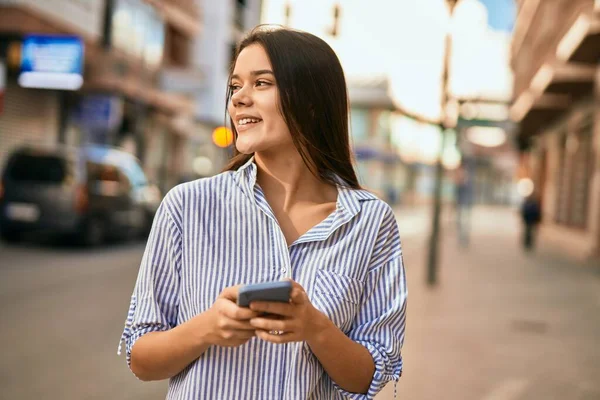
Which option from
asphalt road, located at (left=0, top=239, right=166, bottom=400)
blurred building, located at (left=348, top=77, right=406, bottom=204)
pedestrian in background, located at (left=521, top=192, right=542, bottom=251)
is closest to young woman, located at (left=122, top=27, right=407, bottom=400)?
asphalt road, located at (left=0, top=239, right=166, bottom=400)

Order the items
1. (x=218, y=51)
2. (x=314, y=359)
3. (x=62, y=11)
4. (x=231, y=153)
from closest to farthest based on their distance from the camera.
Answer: (x=314, y=359), (x=231, y=153), (x=62, y=11), (x=218, y=51)

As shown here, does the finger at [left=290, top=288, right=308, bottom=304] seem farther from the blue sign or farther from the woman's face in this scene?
the blue sign

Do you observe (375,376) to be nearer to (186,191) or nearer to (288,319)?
(288,319)

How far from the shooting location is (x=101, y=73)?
2356 cm

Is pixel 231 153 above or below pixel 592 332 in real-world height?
above

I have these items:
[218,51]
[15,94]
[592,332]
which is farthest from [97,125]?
[592,332]

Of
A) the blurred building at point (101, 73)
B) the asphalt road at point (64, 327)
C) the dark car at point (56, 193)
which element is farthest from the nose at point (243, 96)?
the blurred building at point (101, 73)

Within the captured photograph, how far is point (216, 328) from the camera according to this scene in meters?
1.40

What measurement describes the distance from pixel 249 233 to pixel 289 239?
10 centimetres

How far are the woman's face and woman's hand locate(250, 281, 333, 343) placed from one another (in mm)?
435

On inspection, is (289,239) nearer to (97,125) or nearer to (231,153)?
(231,153)

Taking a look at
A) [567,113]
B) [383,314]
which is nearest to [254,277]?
[383,314]

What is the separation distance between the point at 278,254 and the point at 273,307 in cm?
28

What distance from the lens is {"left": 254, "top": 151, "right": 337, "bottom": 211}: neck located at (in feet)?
5.64
